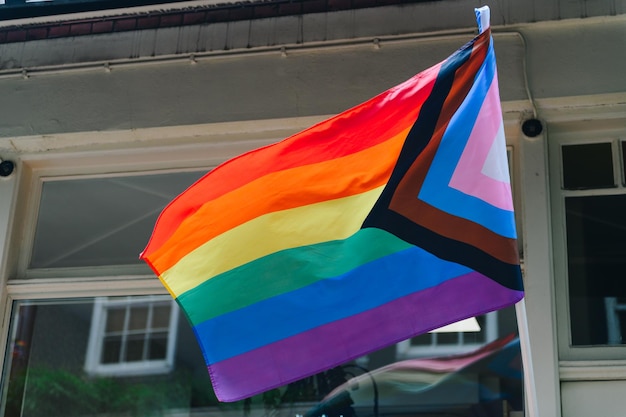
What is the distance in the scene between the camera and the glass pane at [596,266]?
5.34m

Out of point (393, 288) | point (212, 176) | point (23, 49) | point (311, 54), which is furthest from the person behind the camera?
point (23, 49)

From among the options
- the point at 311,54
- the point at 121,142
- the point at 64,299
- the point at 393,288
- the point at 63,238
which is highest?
the point at 311,54

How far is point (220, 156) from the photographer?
6184 mm

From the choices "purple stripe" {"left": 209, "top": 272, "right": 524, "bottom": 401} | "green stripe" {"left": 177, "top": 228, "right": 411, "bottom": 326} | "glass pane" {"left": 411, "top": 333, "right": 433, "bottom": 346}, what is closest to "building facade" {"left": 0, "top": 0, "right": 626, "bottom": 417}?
"glass pane" {"left": 411, "top": 333, "right": 433, "bottom": 346}

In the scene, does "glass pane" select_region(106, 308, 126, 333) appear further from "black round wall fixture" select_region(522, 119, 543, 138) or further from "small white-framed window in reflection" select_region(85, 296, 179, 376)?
"black round wall fixture" select_region(522, 119, 543, 138)

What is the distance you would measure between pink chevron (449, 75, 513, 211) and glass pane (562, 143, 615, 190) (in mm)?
1683

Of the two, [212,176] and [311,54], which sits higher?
[311,54]

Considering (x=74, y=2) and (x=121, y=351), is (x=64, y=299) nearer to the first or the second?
(x=121, y=351)

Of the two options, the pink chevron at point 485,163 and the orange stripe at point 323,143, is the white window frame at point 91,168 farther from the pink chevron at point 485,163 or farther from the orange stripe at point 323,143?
the pink chevron at point 485,163

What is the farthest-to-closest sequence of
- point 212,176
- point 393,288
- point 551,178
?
1. point 551,178
2. point 212,176
3. point 393,288

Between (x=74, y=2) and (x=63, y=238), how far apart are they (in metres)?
1.51

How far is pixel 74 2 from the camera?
5.80m

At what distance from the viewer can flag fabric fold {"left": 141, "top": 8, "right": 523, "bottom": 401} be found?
4090mm

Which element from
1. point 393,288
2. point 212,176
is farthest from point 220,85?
point 393,288
